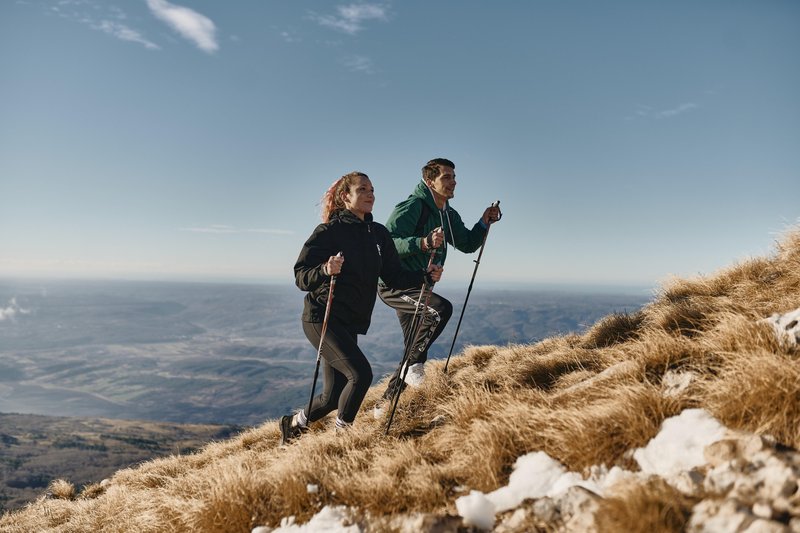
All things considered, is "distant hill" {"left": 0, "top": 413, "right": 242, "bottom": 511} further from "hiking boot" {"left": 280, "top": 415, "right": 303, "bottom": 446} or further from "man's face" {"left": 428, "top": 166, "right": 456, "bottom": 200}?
"man's face" {"left": 428, "top": 166, "right": 456, "bottom": 200}

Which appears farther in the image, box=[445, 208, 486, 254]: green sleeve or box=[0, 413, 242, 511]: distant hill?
box=[0, 413, 242, 511]: distant hill

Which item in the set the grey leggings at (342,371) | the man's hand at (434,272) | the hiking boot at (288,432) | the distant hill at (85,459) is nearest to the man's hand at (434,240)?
the man's hand at (434,272)

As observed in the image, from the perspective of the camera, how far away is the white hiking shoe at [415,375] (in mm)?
7250

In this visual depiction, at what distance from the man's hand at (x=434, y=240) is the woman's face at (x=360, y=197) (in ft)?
3.39

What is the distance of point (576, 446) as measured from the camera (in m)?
3.64

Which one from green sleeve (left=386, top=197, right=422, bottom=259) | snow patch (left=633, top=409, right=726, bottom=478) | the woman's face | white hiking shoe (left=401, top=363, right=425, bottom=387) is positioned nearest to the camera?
snow patch (left=633, top=409, right=726, bottom=478)

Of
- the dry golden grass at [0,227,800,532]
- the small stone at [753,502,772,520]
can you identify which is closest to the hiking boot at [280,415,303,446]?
the dry golden grass at [0,227,800,532]

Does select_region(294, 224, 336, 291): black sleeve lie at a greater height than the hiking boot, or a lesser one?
greater

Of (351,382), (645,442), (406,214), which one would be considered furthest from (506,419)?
(406,214)

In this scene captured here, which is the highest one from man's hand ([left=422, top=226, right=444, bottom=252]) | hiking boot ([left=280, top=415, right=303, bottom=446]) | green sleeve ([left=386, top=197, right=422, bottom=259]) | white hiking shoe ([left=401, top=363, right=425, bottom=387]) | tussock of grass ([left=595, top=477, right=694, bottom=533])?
green sleeve ([left=386, top=197, right=422, bottom=259])

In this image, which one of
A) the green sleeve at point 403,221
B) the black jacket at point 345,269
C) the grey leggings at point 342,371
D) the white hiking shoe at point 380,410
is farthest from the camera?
the green sleeve at point 403,221

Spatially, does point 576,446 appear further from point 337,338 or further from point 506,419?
point 337,338

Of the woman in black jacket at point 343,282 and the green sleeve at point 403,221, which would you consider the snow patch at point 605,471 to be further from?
the green sleeve at point 403,221

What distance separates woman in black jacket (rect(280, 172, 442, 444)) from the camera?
598cm
